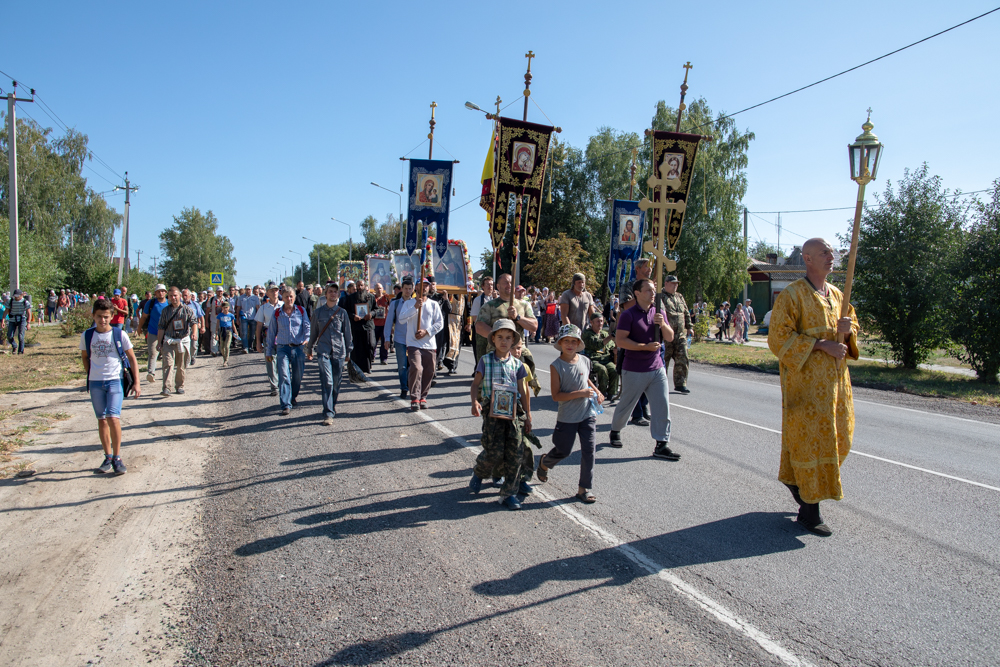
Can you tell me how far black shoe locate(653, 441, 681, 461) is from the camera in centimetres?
662

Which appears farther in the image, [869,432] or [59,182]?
[59,182]

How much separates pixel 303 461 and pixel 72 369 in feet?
35.8

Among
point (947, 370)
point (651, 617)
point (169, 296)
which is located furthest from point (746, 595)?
point (947, 370)

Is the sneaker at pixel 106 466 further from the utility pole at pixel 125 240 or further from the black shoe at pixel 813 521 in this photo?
the utility pole at pixel 125 240

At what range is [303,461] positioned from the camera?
6477mm

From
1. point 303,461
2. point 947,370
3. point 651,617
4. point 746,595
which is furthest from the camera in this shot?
point 947,370

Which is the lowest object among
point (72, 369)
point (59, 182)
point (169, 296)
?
point (72, 369)

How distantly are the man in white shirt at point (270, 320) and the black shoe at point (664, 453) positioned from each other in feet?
18.0

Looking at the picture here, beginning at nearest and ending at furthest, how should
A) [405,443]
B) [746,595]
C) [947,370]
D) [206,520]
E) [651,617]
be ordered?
[651,617] → [746,595] → [206,520] → [405,443] → [947,370]

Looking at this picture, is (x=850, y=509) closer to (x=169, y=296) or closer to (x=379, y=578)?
(x=379, y=578)

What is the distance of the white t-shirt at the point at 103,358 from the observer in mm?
6152

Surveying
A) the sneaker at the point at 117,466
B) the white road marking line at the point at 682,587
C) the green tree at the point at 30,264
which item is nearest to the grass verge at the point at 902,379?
the white road marking line at the point at 682,587

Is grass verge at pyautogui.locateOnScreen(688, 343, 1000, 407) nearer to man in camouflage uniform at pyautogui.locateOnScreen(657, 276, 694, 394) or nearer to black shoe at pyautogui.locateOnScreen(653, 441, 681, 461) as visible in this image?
man in camouflage uniform at pyautogui.locateOnScreen(657, 276, 694, 394)

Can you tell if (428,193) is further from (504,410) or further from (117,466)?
(504,410)
